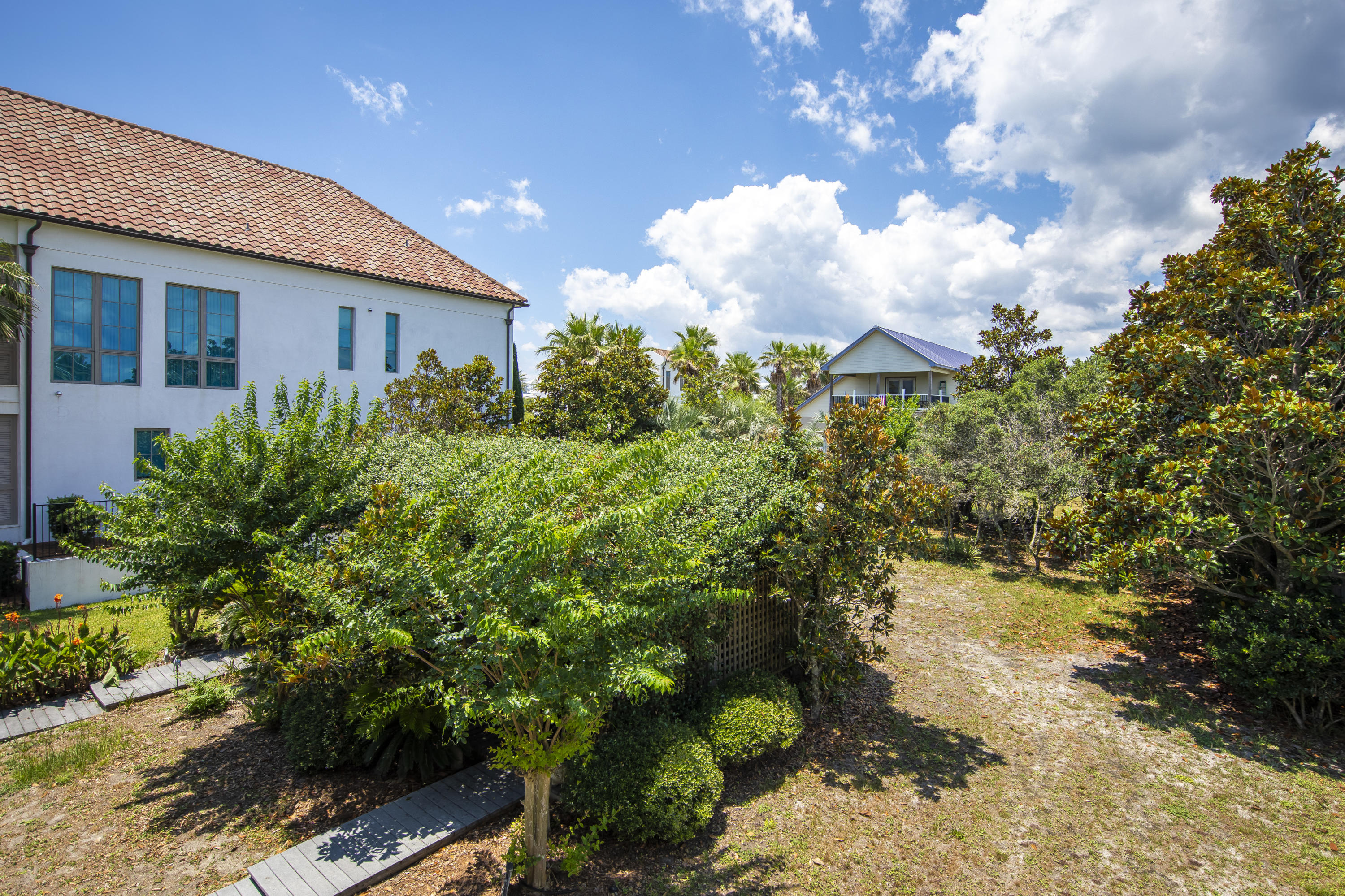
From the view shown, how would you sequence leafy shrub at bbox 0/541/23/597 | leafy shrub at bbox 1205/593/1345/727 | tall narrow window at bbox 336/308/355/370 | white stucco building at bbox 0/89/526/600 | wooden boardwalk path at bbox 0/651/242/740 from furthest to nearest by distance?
tall narrow window at bbox 336/308/355/370 → white stucco building at bbox 0/89/526/600 → leafy shrub at bbox 0/541/23/597 → wooden boardwalk path at bbox 0/651/242/740 → leafy shrub at bbox 1205/593/1345/727

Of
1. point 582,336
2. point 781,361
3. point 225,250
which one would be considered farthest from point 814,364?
point 225,250

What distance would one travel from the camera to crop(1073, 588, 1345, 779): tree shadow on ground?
23.2 feet

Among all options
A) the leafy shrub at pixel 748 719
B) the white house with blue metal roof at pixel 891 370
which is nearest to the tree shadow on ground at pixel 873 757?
the leafy shrub at pixel 748 719

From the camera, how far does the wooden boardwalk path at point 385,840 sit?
15.5 feet

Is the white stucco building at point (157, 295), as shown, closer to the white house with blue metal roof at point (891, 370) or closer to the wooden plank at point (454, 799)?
the wooden plank at point (454, 799)

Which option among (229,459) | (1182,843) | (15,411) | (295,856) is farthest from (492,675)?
(15,411)

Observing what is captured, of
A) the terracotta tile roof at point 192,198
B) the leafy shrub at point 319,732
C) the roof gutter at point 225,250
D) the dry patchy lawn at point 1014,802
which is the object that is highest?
the terracotta tile roof at point 192,198

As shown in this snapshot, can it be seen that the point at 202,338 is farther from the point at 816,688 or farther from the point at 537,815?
the point at 816,688

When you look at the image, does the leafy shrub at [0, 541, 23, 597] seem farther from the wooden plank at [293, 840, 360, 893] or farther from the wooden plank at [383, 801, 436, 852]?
the wooden plank at [383, 801, 436, 852]

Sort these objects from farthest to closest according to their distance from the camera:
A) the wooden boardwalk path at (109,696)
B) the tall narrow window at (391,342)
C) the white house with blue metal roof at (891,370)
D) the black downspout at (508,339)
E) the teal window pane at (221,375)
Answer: the white house with blue metal roof at (891,370) < the black downspout at (508,339) < the tall narrow window at (391,342) < the teal window pane at (221,375) < the wooden boardwalk path at (109,696)

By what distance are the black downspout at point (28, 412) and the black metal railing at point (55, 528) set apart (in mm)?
237

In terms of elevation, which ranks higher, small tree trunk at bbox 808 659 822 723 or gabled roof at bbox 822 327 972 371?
gabled roof at bbox 822 327 972 371

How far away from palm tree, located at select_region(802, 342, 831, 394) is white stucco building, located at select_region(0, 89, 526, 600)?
94.9ft

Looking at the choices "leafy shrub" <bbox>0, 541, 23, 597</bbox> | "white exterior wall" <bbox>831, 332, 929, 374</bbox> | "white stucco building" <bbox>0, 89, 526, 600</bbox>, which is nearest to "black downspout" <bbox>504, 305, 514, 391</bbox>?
"white stucco building" <bbox>0, 89, 526, 600</bbox>
